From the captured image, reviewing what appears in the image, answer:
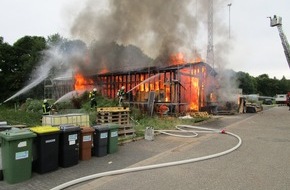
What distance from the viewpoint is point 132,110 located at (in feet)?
52.0

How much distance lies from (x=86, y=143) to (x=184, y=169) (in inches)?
103

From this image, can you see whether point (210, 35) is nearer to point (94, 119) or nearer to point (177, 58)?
point (177, 58)

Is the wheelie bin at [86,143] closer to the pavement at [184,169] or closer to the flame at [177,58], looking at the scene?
the pavement at [184,169]

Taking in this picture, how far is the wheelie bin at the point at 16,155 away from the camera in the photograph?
203 inches

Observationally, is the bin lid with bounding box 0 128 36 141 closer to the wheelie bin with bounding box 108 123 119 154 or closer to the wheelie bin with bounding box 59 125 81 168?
the wheelie bin with bounding box 59 125 81 168

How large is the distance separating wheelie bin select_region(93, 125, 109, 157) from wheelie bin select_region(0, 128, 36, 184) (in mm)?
Answer: 2056

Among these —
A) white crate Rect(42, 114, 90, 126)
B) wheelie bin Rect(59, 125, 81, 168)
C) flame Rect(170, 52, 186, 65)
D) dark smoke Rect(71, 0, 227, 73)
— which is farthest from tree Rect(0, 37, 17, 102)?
wheelie bin Rect(59, 125, 81, 168)

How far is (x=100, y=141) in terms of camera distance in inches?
285

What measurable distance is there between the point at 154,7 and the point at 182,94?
1021 centimetres

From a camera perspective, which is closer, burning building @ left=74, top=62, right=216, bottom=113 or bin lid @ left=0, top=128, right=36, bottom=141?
bin lid @ left=0, top=128, right=36, bottom=141

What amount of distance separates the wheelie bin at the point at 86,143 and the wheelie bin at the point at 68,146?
280mm

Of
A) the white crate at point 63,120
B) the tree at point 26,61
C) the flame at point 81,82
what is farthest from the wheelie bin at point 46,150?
the tree at point 26,61

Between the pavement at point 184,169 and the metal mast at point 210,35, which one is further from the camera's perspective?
the metal mast at point 210,35

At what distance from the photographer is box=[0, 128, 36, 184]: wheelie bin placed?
5.17 meters
